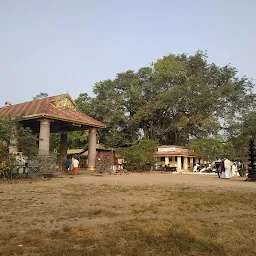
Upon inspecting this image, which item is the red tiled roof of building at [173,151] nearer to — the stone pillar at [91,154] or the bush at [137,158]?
the bush at [137,158]

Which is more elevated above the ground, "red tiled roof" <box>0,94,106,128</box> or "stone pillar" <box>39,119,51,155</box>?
"red tiled roof" <box>0,94,106,128</box>

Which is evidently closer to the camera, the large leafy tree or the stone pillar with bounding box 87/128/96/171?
the stone pillar with bounding box 87/128/96/171

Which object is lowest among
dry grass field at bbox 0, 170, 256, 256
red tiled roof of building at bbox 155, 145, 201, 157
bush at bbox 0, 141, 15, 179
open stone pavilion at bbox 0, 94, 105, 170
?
dry grass field at bbox 0, 170, 256, 256

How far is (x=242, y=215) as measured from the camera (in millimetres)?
6129

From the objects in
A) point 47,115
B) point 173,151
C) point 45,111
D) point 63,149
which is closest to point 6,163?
point 47,115

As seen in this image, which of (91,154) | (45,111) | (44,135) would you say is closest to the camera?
(45,111)

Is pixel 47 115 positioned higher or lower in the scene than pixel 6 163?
higher

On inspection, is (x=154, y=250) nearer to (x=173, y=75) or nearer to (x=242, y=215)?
(x=242, y=215)

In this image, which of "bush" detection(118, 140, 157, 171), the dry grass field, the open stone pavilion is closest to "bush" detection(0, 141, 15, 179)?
the open stone pavilion

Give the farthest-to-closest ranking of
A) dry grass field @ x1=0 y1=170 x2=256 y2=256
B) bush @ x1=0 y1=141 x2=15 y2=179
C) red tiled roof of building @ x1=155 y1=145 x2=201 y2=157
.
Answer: red tiled roof of building @ x1=155 y1=145 x2=201 y2=157 < bush @ x1=0 y1=141 x2=15 y2=179 < dry grass field @ x1=0 y1=170 x2=256 y2=256

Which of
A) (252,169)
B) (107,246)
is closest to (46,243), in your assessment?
(107,246)

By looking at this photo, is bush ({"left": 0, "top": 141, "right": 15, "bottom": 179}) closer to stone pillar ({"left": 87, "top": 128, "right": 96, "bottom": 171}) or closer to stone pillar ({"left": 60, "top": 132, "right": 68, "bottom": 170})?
stone pillar ({"left": 87, "top": 128, "right": 96, "bottom": 171})

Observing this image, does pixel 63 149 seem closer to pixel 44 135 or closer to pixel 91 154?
pixel 91 154

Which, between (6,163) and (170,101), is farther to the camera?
(170,101)
